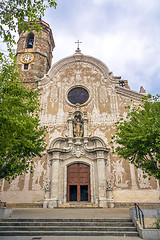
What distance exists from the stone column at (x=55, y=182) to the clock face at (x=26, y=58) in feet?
35.1

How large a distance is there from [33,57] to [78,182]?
1322cm

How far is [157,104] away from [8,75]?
6.76m

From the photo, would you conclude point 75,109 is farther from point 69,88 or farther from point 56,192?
point 56,192

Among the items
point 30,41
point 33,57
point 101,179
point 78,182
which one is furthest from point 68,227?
point 30,41

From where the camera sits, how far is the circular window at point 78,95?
16422mm

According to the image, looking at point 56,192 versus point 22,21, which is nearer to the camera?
point 22,21

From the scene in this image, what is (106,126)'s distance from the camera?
15.0 m

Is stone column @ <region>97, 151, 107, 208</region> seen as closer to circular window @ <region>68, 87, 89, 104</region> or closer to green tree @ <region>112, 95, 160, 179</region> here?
green tree @ <region>112, 95, 160, 179</region>

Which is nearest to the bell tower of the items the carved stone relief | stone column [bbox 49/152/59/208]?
the carved stone relief

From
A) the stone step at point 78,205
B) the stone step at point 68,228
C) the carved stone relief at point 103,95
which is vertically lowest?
the stone step at point 68,228

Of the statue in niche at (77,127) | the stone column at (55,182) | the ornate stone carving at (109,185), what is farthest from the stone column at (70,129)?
the ornate stone carving at (109,185)

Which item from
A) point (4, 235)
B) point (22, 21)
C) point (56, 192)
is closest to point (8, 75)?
point (22, 21)

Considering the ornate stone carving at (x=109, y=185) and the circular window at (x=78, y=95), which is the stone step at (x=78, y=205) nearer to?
the ornate stone carving at (x=109, y=185)

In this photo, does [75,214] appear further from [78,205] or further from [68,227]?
[78,205]
